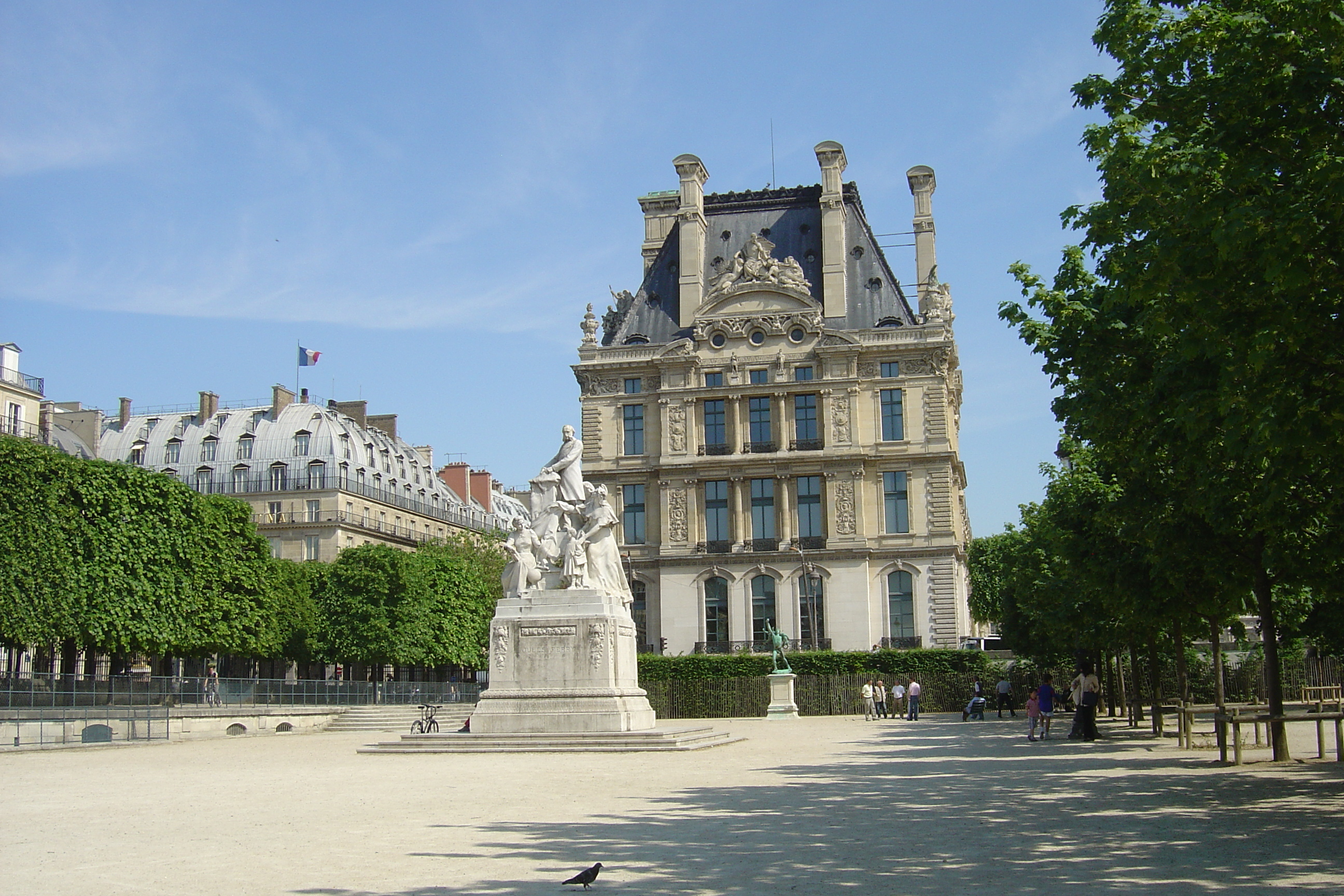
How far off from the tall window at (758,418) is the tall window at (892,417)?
5.39 meters

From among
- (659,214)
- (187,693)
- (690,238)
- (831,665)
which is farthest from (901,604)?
(187,693)

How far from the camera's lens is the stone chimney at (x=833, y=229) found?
6269 cm

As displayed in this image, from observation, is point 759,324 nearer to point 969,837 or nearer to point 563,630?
point 563,630

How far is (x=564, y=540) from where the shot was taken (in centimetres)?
2498

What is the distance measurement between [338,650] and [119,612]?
57.3 feet

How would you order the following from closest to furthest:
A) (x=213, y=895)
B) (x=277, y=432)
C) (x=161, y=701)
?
(x=213, y=895) → (x=161, y=701) → (x=277, y=432)

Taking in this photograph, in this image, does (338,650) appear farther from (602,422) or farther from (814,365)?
(814,365)

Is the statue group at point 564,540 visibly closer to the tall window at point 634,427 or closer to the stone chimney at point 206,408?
the tall window at point 634,427

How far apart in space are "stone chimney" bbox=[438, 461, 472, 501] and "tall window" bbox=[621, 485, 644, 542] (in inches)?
1540

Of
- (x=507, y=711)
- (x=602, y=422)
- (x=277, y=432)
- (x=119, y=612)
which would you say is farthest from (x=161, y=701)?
(x=277, y=432)

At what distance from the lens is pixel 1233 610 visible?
2234 cm

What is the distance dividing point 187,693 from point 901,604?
3266cm

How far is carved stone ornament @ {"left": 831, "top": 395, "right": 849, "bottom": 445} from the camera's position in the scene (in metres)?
60.4

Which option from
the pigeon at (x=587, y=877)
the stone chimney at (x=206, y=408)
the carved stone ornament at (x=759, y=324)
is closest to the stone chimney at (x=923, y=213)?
the carved stone ornament at (x=759, y=324)
